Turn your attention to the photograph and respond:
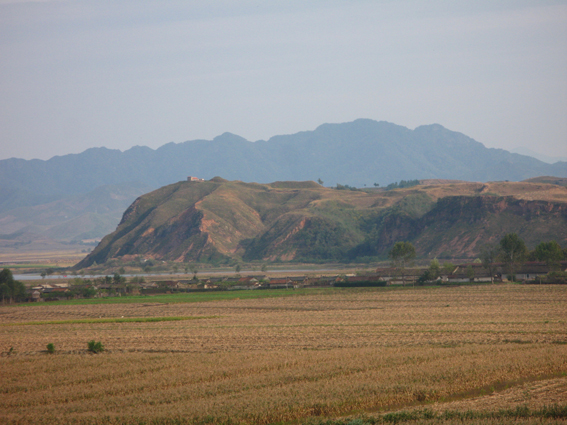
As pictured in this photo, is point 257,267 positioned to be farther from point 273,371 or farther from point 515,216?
point 273,371

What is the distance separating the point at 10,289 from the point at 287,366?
73.7 meters

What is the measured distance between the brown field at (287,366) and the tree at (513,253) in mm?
39894

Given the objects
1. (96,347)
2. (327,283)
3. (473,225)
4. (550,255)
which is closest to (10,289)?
(327,283)

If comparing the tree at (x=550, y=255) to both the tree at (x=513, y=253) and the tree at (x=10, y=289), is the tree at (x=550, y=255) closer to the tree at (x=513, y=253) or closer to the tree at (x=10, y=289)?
the tree at (x=513, y=253)

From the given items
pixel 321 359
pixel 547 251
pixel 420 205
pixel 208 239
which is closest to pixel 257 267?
pixel 208 239

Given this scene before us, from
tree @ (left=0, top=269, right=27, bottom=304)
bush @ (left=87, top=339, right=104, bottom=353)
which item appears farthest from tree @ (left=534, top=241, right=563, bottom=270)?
tree @ (left=0, top=269, right=27, bottom=304)

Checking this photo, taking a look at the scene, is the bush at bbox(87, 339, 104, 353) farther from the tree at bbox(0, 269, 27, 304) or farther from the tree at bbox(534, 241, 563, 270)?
the tree at bbox(534, 241, 563, 270)

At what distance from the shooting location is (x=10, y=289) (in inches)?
3504

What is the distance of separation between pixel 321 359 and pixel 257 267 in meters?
139

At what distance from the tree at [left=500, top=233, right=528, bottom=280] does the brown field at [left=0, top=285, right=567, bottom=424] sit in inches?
1571

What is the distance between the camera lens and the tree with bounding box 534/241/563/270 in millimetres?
88250

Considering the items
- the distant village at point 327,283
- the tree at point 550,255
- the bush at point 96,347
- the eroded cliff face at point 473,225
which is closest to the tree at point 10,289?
the distant village at point 327,283

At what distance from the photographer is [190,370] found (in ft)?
94.7

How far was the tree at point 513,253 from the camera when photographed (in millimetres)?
92062
